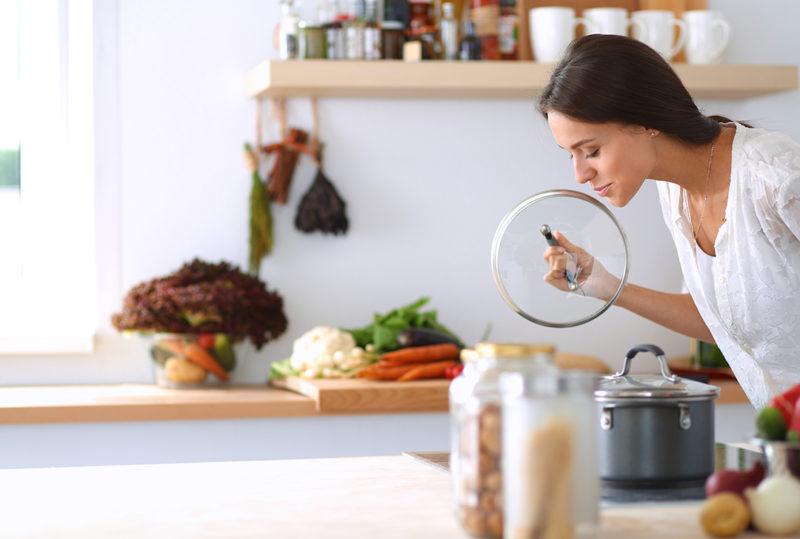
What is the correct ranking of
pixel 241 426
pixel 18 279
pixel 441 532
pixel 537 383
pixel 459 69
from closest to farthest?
pixel 537 383 < pixel 441 532 < pixel 241 426 < pixel 459 69 < pixel 18 279

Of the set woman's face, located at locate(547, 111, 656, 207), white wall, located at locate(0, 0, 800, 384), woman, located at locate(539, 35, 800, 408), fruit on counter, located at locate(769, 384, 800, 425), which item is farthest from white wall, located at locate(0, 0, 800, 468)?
fruit on counter, located at locate(769, 384, 800, 425)

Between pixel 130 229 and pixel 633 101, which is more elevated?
pixel 633 101

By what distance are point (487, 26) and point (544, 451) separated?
2.16 meters

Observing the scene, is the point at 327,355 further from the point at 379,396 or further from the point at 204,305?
the point at 204,305

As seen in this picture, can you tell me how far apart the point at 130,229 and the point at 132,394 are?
0.51m

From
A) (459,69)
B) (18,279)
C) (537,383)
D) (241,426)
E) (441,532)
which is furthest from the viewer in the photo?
(18,279)

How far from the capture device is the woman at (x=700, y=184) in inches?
66.2

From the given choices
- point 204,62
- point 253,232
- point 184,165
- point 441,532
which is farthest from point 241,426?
point 441,532

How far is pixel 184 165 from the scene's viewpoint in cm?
294

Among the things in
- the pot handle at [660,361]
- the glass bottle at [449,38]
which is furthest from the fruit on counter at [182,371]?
the pot handle at [660,361]

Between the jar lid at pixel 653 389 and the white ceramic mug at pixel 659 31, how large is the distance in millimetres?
1796

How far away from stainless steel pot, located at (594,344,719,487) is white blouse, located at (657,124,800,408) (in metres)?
0.59

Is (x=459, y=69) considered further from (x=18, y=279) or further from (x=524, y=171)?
(x=18, y=279)

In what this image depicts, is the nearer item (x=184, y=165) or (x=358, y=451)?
(x=358, y=451)
